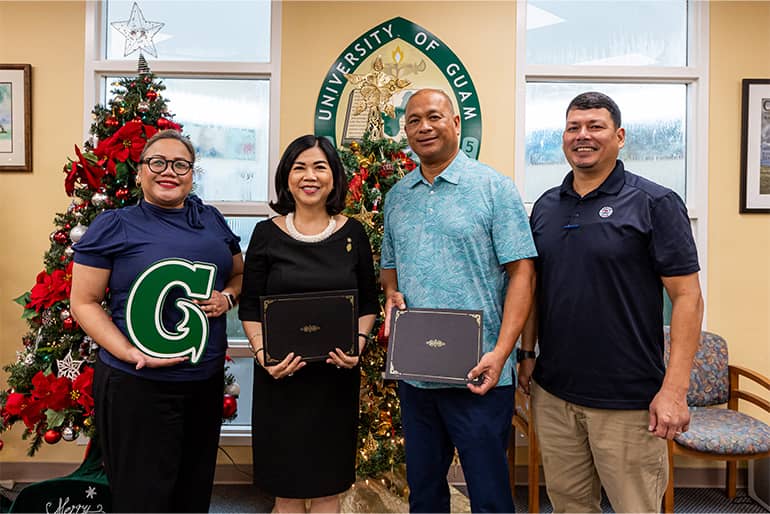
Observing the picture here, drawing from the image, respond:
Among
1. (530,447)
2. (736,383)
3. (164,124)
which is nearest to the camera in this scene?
(164,124)

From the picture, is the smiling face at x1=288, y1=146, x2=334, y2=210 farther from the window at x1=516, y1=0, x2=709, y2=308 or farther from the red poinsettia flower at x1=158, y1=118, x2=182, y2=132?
the window at x1=516, y1=0, x2=709, y2=308

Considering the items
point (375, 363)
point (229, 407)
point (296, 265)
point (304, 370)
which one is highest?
point (296, 265)

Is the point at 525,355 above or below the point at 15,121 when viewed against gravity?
below

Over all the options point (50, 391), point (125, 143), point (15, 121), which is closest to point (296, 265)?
point (125, 143)

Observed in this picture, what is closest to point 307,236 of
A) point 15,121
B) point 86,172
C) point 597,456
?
point 597,456

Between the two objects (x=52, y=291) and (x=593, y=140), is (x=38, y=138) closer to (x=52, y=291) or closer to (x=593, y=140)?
(x=52, y=291)

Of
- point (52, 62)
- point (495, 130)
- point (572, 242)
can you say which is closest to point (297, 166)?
point (572, 242)

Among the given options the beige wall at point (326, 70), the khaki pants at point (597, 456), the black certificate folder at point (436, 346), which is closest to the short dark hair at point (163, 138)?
the black certificate folder at point (436, 346)

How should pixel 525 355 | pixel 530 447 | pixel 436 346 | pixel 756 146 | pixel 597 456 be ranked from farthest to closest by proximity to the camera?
pixel 756 146
pixel 530 447
pixel 525 355
pixel 597 456
pixel 436 346

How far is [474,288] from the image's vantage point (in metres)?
1.59

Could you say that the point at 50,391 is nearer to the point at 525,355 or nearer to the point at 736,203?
the point at 525,355

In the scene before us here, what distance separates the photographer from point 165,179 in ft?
5.45

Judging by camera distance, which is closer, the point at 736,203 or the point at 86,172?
the point at 86,172

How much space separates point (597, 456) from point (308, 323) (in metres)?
1.03
